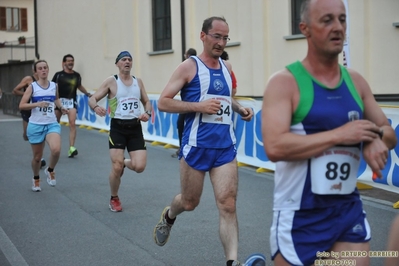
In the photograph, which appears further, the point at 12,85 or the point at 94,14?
the point at 12,85

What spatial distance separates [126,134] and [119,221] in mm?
1174

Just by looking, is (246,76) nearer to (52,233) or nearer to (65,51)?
(52,233)

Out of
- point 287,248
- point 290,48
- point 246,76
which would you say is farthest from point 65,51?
point 287,248

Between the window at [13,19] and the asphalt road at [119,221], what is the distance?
39.8 meters

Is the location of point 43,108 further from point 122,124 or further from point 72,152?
point 72,152

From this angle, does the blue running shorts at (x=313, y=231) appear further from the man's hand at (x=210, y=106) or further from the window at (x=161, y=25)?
the window at (x=161, y=25)

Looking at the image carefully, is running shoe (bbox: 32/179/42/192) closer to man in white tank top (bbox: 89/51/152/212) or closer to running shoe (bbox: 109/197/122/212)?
man in white tank top (bbox: 89/51/152/212)

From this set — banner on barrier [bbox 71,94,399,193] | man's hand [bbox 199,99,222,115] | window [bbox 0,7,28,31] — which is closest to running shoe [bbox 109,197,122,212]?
banner on barrier [bbox 71,94,399,193]

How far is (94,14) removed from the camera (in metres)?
26.6

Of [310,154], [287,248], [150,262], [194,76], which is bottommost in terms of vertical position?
[150,262]

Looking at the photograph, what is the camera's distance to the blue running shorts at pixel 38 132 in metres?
10.5

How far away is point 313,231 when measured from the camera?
3.29 metres

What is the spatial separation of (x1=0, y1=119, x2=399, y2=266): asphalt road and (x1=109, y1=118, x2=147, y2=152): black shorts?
0.86 meters

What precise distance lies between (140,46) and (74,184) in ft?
41.3
